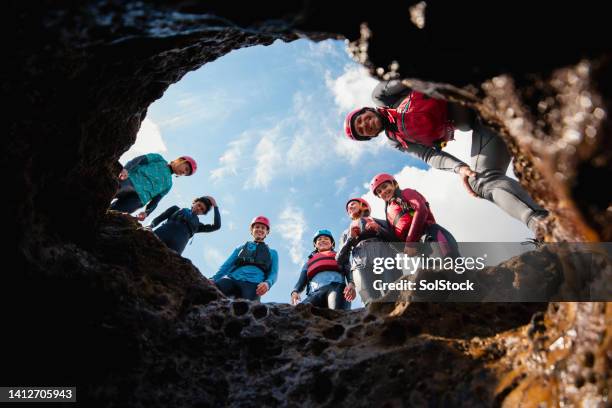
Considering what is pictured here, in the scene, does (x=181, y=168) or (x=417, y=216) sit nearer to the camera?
(x=417, y=216)

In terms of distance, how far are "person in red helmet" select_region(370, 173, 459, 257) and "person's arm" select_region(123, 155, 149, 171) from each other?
338cm

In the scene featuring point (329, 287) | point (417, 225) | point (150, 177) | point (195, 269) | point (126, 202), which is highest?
point (150, 177)

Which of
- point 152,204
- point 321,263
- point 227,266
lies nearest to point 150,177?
point 152,204

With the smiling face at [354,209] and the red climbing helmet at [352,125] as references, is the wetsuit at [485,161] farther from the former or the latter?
the smiling face at [354,209]

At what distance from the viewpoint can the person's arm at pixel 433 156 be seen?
3.91 m

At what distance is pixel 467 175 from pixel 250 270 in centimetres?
355

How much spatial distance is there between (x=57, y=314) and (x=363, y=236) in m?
3.56

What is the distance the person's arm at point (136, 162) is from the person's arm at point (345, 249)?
10.4ft

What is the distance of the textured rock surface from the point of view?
5.45ft

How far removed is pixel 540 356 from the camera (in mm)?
1986

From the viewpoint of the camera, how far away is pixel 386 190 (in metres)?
5.05

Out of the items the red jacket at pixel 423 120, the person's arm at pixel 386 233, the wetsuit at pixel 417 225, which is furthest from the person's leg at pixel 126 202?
the red jacket at pixel 423 120

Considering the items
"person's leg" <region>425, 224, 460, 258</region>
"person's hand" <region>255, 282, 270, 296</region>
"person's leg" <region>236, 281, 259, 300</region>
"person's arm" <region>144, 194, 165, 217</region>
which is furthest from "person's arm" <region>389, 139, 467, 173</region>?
"person's arm" <region>144, 194, 165, 217</region>

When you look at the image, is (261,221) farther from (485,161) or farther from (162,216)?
(485,161)
